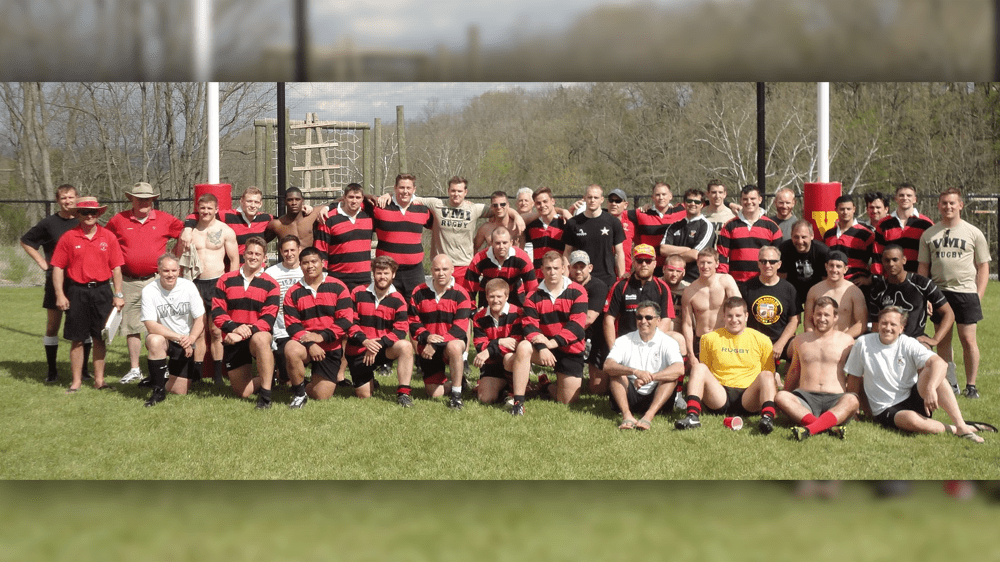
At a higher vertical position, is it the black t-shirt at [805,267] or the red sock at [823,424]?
the black t-shirt at [805,267]

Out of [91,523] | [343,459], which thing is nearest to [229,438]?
[343,459]

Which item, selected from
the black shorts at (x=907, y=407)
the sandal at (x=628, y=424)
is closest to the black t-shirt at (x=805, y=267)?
the black shorts at (x=907, y=407)

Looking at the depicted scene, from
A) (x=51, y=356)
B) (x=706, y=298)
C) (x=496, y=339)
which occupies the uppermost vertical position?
(x=706, y=298)

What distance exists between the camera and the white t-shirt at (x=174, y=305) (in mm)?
6914

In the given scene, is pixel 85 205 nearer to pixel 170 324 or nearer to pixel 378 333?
pixel 170 324

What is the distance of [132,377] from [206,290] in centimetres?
108

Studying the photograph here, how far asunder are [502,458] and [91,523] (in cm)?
261

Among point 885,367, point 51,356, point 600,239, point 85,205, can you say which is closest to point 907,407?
point 885,367

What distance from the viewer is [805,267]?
281 inches

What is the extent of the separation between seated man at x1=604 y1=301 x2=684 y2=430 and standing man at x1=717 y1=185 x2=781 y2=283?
133cm

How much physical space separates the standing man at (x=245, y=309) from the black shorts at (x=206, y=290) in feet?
1.68

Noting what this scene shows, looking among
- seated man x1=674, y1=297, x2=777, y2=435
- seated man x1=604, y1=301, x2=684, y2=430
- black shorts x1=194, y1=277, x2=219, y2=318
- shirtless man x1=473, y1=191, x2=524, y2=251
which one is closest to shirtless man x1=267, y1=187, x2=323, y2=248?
black shorts x1=194, y1=277, x2=219, y2=318

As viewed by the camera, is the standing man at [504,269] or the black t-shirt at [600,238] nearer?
the standing man at [504,269]

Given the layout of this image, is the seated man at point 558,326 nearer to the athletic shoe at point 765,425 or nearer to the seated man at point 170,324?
the athletic shoe at point 765,425
